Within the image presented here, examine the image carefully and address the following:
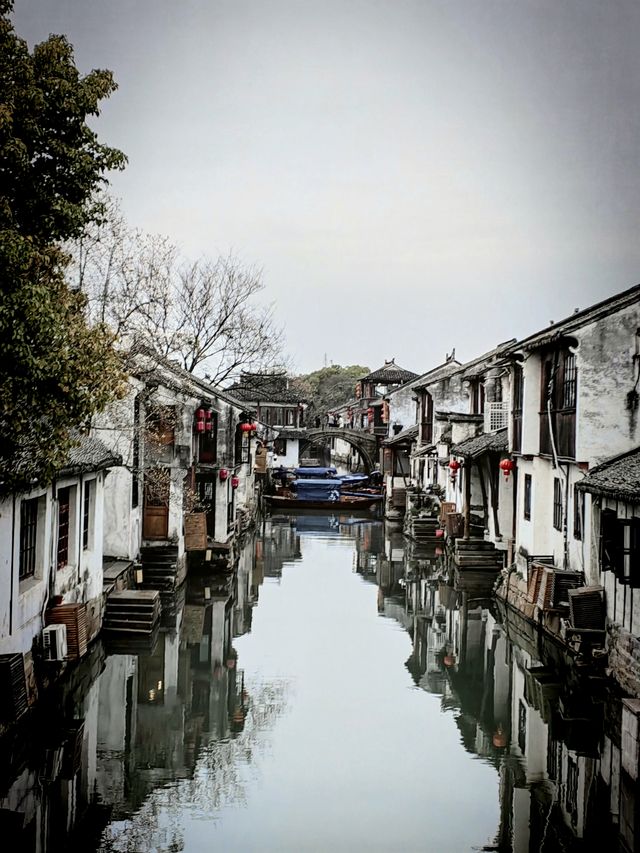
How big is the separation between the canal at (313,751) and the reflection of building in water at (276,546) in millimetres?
8689

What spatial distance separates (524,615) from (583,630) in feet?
16.8

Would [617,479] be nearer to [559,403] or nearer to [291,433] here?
[559,403]

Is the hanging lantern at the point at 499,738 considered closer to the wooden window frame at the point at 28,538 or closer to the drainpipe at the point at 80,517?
the wooden window frame at the point at 28,538

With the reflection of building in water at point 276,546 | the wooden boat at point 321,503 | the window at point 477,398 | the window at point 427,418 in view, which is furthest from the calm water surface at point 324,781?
the wooden boat at point 321,503

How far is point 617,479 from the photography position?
14.5m

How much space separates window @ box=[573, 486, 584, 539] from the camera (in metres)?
17.1

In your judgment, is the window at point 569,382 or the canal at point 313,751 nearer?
the canal at point 313,751

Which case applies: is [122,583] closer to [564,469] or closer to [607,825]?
[564,469]

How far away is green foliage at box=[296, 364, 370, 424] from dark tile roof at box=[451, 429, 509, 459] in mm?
65251

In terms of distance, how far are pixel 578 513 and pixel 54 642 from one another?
1099cm

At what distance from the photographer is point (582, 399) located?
54.1ft

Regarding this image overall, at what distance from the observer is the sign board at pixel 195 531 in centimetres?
2517

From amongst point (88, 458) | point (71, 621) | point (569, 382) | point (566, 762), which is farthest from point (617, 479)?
point (71, 621)

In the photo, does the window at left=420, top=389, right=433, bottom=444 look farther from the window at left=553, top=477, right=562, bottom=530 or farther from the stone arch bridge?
the window at left=553, top=477, right=562, bottom=530
